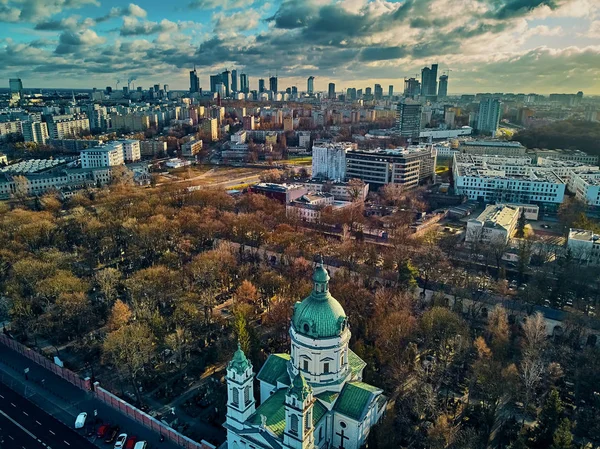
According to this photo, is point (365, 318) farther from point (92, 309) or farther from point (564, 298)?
point (92, 309)

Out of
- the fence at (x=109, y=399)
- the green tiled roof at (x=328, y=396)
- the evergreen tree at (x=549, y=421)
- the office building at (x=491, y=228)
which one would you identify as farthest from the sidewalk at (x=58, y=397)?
the office building at (x=491, y=228)

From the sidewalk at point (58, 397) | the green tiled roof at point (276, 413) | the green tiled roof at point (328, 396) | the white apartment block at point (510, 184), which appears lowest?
the sidewalk at point (58, 397)

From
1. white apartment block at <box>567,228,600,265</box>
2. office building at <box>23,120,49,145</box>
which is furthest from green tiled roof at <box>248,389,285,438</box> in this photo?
office building at <box>23,120,49,145</box>

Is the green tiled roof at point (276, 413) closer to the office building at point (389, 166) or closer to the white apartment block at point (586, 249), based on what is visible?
the white apartment block at point (586, 249)

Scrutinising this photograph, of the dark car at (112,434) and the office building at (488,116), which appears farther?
the office building at (488,116)

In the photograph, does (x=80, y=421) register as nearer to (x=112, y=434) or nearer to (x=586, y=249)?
(x=112, y=434)

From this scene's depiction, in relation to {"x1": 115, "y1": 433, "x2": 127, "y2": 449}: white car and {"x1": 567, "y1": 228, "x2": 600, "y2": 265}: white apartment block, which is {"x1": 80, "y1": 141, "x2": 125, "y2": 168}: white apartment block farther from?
{"x1": 567, "y1": 228, "x2": 600, "y2": 265}: white apartment block

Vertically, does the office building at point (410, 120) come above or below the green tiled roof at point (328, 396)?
above

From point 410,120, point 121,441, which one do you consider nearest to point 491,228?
point 121,441

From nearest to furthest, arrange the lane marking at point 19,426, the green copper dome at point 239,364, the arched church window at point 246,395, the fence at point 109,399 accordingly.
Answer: the green copper dome at point 239,364
the arched church window at point 246,395
the fence at point 109,399
the lane marking at point 19,426
